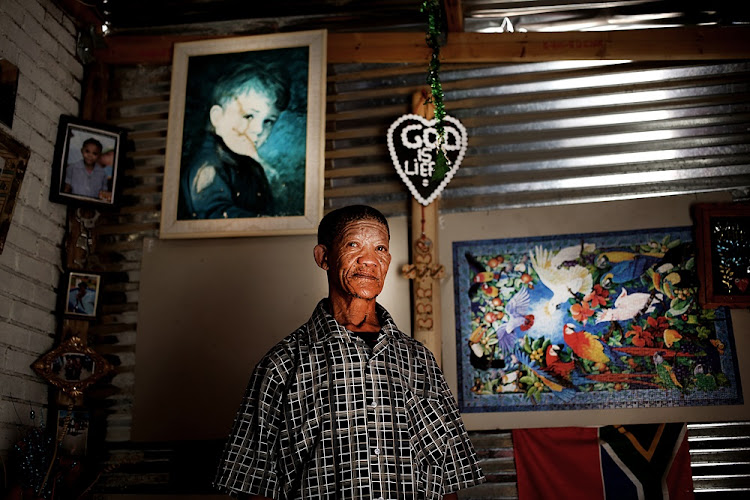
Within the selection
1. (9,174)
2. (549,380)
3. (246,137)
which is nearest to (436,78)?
(246,137)

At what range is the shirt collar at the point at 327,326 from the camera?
9.28 ft

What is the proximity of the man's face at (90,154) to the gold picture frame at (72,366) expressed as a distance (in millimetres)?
1116

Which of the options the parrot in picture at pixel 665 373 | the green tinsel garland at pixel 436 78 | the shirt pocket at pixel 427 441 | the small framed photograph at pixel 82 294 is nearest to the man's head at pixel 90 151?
the small framed photograph at pixel 82 294

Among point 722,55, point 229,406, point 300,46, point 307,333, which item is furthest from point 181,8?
point 722,55

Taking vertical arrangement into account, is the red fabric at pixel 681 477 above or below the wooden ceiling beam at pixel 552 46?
below

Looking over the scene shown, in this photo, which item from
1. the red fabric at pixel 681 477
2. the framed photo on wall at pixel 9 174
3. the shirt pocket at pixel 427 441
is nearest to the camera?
the shirt pocket at pixel 427 441

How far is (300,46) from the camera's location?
15.5ft

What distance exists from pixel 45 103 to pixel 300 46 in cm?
163

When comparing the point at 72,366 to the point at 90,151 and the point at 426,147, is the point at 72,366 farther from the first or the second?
the point at 426,147

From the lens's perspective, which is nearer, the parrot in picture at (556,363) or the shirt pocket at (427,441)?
the shirt pocket at (427,441)

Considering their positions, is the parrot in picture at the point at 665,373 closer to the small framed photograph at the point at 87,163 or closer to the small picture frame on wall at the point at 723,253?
the small picture frame on wall at the point at 723,253

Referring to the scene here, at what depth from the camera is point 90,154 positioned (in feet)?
15.1

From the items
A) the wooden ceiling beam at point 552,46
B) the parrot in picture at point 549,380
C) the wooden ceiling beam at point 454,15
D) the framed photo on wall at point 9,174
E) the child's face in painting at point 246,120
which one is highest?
the wooden ceiling beam at point 454,15

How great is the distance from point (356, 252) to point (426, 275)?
1315 mm
